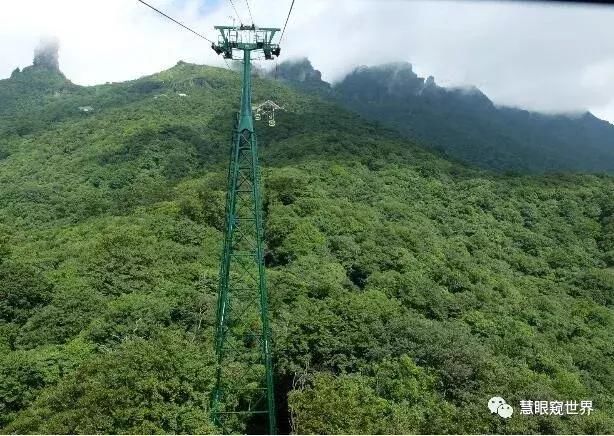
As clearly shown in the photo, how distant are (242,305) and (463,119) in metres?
91.5

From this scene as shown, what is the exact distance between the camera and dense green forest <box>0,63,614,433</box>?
17547mm

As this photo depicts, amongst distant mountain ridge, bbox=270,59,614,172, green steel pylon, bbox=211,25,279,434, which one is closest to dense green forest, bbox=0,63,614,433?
green steel pylon, bbox=211,25,279,434

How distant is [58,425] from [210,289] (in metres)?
13.3

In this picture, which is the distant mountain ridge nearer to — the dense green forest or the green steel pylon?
the dense green forest

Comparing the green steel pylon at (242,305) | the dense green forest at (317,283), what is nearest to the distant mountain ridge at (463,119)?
the dense green forest at (317,283)

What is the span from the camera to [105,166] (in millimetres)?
53062

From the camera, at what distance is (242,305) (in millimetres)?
27219

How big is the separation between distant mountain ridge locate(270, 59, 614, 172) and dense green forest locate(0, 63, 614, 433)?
36401 millimetres

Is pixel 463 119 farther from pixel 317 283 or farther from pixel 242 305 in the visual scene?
pixel 242 305

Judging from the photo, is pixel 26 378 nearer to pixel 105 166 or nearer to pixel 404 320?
pixel 404 320

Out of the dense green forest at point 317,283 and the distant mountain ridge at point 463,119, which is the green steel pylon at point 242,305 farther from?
the distant mountain ridge at point 463,119

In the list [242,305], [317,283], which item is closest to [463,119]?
[317,283]

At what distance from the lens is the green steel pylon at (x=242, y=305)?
48.6 feet

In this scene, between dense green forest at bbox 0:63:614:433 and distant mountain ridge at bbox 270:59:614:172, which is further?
distant mountain ridge at bbox 270:59:614:172
